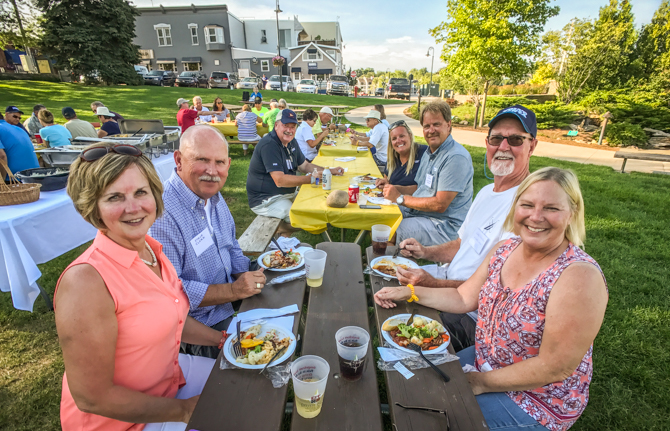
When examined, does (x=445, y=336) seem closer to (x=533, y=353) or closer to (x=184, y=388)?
(x=533, y=353)

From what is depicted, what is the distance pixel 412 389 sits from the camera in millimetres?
1382

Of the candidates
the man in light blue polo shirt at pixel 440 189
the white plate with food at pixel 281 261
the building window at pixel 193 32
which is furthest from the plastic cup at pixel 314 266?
the building window at pixel 193 32

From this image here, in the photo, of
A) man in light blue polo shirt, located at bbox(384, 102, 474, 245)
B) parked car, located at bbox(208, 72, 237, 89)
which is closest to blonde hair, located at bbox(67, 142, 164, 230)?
man in light blue polo shirt, located at bbox(384, 102, 474, 245)

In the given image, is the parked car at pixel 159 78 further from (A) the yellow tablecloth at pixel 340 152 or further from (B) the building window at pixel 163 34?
(A) the yellow tablecloth at pixel 340 152

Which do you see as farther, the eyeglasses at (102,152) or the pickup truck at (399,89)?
the pickup truck at (399,89)

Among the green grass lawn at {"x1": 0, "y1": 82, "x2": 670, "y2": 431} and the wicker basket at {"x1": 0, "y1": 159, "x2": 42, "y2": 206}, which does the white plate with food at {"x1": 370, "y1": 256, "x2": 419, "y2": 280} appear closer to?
the green grass lawn at {"x1": 0, "y1": 82, "x2": 670, "y2": 431}

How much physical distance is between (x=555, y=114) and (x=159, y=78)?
31819 millimetres

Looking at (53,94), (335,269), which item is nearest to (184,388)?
(335,269)

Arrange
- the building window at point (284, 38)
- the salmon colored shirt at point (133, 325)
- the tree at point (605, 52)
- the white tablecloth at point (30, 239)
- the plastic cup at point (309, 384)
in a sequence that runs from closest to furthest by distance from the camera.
A: the plastic cup at point (309, 384), the salmon colored shirt at point (133, 325), the white tablecloth at point (30, 239), the tree at point (605, 52), the building window at point (284, 38)

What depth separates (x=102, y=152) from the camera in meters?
1.42

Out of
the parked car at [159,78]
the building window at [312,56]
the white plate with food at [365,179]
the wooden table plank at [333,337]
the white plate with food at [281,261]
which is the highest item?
the building window at [312,56]

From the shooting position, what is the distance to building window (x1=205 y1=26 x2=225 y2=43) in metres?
38.2

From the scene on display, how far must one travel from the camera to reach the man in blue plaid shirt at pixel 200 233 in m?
2.01

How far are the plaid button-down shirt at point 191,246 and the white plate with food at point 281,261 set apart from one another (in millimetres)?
317
